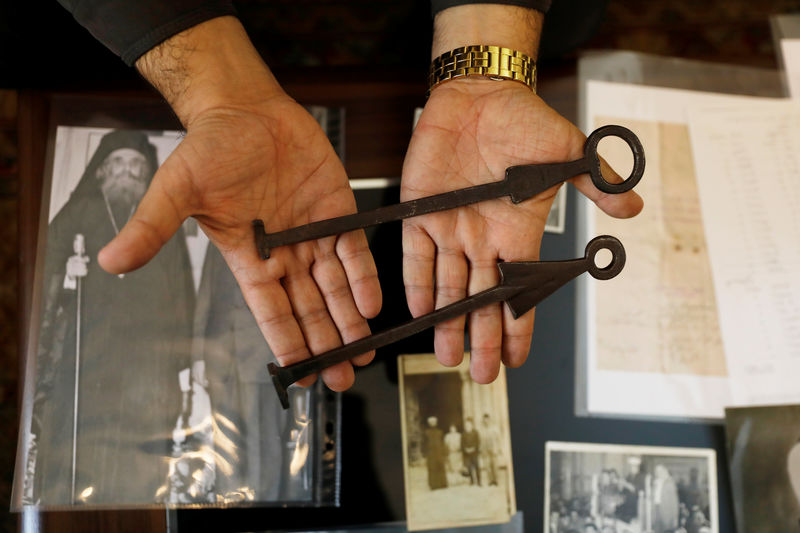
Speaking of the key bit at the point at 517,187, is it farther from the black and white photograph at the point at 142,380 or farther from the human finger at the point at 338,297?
the black and white photograph at the point at 142,380

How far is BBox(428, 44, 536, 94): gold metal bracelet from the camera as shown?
0.76 metres

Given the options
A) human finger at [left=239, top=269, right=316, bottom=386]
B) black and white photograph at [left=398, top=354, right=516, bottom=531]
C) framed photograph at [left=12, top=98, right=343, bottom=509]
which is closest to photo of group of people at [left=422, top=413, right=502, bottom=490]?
black and white photograph at [left=398, top=354, right=516, bottom=531]

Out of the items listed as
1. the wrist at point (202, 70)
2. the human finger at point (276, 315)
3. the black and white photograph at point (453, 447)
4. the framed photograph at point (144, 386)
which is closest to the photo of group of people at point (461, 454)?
the black and white photograph at point (453, 447)

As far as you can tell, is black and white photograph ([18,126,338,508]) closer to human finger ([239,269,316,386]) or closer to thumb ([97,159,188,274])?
human finger ([239,269,316,386])

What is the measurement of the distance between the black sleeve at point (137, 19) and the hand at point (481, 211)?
300mm

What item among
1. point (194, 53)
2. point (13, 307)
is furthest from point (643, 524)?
point (13, 307)

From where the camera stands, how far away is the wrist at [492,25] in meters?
0.77

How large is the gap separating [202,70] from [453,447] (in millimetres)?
580

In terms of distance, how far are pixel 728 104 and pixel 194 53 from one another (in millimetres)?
796

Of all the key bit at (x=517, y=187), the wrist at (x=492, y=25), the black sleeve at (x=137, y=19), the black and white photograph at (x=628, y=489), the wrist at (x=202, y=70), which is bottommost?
the black and white photograph at (x=628, y=489)

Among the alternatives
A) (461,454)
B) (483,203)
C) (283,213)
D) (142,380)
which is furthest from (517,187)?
(142,380)

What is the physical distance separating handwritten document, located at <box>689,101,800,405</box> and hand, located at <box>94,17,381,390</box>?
0.56m

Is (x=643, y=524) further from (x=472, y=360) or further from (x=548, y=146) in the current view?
(x=548, y=146)

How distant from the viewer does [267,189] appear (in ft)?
2.32
